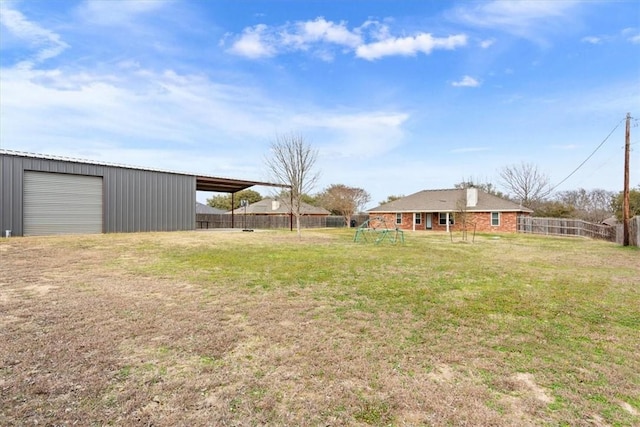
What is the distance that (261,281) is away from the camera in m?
5.83

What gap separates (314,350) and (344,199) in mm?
34060

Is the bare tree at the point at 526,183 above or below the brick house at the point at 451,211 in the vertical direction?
above

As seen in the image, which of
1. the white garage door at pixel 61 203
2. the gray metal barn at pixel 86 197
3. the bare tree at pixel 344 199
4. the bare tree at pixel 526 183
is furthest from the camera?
the bare tree at pixel 344 199

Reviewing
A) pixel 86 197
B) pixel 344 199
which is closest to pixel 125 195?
pixel 86 197

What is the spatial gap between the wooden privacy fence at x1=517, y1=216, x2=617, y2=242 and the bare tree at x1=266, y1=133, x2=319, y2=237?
1555 cm

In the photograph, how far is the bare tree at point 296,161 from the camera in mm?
18859

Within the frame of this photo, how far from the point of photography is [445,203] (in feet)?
86.5

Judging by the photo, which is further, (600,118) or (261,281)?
(600,118)

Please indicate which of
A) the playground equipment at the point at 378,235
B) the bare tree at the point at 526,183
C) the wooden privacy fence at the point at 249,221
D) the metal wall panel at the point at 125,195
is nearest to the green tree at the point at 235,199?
the wooden privacy fence at the point at 249,221

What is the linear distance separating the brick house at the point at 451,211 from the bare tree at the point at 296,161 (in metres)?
10.6

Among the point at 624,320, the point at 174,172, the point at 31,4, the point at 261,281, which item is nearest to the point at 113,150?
the point at 174,172

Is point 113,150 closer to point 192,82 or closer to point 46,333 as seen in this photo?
point 192,82

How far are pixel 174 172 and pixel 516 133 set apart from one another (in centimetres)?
2074

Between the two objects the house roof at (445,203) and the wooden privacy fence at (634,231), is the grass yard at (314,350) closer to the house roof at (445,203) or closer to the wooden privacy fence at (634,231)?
the wooden privacy fence at (634,231)
